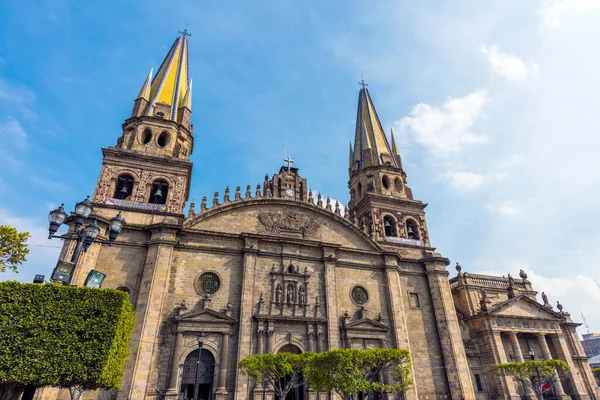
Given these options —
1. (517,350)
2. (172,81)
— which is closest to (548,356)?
(517,350)

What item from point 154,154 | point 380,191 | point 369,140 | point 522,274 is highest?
point 369,140

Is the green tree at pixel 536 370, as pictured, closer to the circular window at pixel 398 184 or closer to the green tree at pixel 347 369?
the green tree at pixel 347 369

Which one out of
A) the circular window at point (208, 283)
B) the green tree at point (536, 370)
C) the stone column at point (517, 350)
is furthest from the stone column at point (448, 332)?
the circular window at point (208, 283)

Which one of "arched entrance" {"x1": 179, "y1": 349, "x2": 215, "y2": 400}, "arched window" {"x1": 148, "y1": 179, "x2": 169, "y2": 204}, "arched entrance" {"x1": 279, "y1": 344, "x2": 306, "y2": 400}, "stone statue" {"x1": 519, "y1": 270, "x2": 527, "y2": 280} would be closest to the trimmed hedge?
"arched entrance" {"x1": 179, "y1": 349, "x2": 215, "y2": 400}

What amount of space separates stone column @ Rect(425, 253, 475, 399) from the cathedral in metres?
0.08

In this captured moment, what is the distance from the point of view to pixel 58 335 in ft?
33.2

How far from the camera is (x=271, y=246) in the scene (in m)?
24.0

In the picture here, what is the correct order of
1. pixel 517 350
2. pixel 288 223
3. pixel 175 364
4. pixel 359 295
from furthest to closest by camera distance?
pixel 517 350
pixel 288 223
pixel 359 295
pixel 175 364

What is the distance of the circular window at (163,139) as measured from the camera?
90.9 ft

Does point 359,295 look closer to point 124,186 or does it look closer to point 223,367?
point 223,367

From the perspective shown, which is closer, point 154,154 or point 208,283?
point 208,283

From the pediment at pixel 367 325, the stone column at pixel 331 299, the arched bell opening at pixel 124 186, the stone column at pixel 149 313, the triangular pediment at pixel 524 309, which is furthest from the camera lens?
the triangular pediment at pixel 524 309

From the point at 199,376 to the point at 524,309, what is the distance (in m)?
25.6

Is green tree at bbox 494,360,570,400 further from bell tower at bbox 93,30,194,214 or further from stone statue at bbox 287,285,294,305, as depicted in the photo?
bell tower at bbox 93,30,194,214
